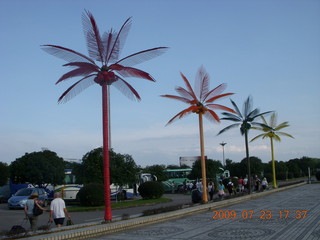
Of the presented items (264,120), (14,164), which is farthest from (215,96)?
(14,164)

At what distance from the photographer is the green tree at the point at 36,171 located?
3753 cm

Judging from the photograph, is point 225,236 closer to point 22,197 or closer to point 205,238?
point 205,238

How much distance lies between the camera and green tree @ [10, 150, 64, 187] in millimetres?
37531

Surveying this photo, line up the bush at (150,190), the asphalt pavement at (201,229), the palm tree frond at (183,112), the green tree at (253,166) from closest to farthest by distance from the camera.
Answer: the asphalt pavement at (201,229)
the palm tree frond at (183,112)
the bush at (150,190)
the green tree at (253,166)

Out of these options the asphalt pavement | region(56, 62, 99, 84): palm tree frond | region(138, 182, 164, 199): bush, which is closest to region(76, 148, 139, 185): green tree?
region(138, 182, 164, 199): bush

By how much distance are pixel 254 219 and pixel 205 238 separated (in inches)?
184

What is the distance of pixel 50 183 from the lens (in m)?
38.1

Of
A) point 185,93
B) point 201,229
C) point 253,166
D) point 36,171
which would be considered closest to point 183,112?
point 185,93

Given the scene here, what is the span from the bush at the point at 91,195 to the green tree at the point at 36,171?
14.2 metres

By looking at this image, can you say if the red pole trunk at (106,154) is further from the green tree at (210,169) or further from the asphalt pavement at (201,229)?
the green tree at (210,169)

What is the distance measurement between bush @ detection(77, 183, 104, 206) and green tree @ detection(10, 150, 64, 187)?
14.2 metres

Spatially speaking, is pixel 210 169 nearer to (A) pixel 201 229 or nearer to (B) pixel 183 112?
(B) pixel 183 112

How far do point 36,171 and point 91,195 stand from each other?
606 inches

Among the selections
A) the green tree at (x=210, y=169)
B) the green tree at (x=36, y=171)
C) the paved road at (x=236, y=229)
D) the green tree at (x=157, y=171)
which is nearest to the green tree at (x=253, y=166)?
the green tree at (x=157, y=171)
